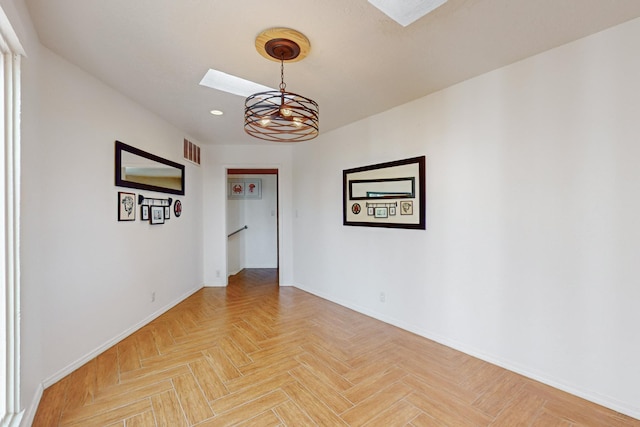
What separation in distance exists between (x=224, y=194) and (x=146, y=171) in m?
1.58

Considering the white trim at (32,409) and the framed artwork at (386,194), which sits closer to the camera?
the white trim at (32,409)

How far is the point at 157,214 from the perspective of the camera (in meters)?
3.33

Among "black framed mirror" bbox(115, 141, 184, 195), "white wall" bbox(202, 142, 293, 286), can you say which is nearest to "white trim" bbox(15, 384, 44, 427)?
"black framed mirror" bbox(115, 141, 184, 195)

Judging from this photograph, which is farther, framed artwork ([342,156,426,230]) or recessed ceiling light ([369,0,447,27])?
framed artwork ([342,156,426,230])

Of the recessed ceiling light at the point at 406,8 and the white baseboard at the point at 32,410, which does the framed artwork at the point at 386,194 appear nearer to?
the recessed ceiling light at the point at 406,8

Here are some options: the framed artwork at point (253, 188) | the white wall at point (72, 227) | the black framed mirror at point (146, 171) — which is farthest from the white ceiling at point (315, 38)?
the framed artwork at point (253, 188)

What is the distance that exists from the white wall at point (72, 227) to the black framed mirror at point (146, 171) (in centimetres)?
9

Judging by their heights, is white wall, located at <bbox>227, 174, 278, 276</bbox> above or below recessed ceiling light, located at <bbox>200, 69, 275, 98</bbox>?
below

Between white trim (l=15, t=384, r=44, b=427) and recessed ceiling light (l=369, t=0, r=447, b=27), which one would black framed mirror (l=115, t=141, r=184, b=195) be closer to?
white trim (l=15, t=384, r=44, b=427)

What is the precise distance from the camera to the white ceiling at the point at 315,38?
161cm

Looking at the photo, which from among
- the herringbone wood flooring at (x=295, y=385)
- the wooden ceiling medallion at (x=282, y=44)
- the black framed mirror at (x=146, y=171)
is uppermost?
the wooden ceiling medallion at (x=282, y=44)

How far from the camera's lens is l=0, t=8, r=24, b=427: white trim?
4.85ft

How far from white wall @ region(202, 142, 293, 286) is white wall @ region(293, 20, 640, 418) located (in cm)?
203

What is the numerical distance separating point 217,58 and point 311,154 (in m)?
2.33
